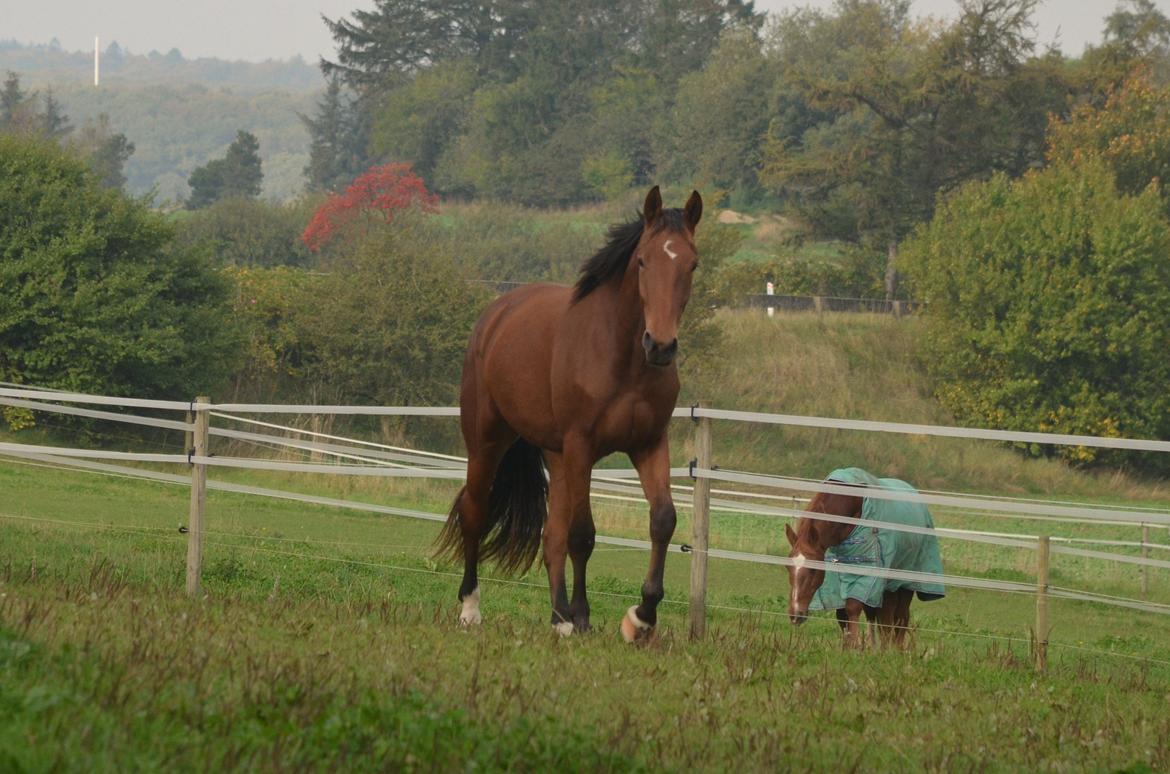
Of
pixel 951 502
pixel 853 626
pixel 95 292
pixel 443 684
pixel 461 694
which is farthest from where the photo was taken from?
pixel 95 292

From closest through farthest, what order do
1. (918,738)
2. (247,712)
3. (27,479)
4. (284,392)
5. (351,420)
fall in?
(247,712) < (918,738) < (27,479) < (351,420) < (284,392)

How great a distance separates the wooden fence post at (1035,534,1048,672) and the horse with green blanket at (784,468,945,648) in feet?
3.12

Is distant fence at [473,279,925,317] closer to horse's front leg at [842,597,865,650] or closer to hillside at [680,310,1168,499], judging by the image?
hillside at [680,310,1168,499]

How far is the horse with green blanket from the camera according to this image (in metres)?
11.0

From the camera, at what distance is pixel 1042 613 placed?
9.33 m

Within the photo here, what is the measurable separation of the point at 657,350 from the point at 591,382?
681mm

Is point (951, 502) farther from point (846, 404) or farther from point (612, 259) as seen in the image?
point (846, 404)

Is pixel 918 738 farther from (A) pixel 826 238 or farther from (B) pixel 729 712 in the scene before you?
(A) pixel 826 238

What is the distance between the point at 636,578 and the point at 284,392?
77.8 feet

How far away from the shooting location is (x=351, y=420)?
1385 inches

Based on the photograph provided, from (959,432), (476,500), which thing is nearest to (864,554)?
(959,432)

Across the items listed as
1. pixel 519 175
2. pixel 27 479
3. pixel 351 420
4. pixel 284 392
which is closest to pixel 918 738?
pixel 27 479

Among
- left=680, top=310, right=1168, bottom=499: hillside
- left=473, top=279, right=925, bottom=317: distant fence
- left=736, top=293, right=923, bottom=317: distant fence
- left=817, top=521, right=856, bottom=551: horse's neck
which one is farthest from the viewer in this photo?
left=736, top=293, right=923, bottom=317: distant fence

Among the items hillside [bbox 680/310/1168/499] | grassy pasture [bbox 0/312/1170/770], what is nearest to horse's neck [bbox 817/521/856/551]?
Result: grassy pasture [bbox 0/312/1170/770]
